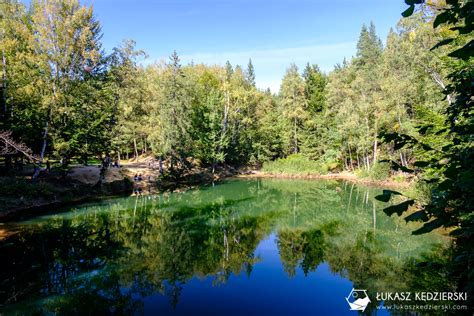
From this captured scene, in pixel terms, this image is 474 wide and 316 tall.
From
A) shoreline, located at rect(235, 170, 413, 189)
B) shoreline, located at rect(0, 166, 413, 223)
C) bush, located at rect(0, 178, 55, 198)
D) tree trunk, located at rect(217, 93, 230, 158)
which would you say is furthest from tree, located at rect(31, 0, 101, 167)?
shoreline, located at rect(235, 170, 413, 189)

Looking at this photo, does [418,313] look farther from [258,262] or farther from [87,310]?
[87,310]

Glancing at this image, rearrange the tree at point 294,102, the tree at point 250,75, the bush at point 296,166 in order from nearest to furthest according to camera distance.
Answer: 1. the bush at point 296,166
2. the tree at point 294,102
3. the tree at point 250,75

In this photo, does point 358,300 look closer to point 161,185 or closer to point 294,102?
point 161,185

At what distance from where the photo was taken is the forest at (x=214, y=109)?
17.1 meters

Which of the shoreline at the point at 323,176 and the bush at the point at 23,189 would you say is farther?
the shoreline at the point at 323,176

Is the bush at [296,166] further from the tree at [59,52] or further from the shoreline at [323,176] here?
the tree at [59,52]

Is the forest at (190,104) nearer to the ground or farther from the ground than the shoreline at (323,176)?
farther from the ground

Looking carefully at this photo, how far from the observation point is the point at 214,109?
144 feet

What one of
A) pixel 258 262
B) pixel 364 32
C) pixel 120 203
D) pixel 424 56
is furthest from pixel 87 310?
pixel 364 32

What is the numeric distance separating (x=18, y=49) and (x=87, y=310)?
1020 inches

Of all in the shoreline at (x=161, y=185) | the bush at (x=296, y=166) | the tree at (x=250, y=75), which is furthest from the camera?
the tree at (x=250, y=75)

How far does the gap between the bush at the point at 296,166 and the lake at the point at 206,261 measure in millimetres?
20604

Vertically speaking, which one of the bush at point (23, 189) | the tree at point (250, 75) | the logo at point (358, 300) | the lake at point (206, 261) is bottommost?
the logo at point (358, 300)

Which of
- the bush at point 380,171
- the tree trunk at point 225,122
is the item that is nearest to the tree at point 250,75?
the tree trunk at point 225,122
